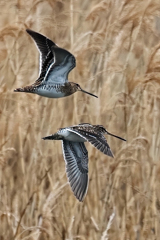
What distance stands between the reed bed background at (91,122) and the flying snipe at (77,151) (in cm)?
8

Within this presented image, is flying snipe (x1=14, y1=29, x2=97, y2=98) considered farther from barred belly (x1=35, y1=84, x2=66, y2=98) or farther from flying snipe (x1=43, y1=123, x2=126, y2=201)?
flying snipe (x1=43, y1=123, x2=126, y2=201)

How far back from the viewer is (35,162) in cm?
389

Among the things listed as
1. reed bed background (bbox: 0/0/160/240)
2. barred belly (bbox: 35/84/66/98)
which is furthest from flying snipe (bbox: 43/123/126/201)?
barred belly (bbox: 35/84/66/98)

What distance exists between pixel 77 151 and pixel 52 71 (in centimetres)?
53

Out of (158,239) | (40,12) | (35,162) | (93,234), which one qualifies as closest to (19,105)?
(35,162)

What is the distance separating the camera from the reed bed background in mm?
3789

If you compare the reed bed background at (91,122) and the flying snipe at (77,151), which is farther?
the reed bed background at (91,122)

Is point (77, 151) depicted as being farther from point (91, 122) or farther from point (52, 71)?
point (52, 71)

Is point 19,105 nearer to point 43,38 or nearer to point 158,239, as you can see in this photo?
point 43,38

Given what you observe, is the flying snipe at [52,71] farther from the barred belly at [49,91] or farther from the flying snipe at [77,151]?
the flying snipe at [77,151]

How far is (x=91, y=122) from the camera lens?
3928 mm

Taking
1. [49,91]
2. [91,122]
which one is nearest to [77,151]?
[91,122]

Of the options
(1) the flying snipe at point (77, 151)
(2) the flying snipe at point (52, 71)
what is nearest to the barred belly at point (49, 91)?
(2) the flying snipe at point (52, 71)

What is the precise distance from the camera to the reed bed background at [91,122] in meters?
3.79
